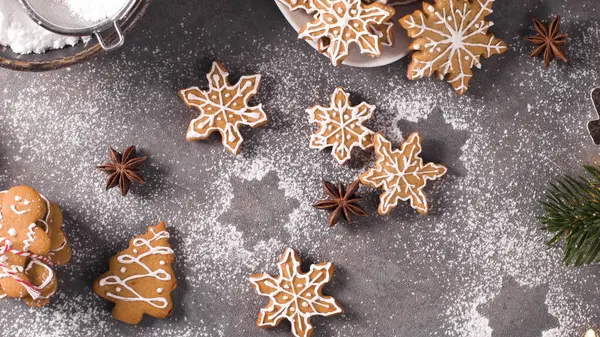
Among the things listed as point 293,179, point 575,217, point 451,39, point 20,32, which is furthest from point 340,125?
point 20,32

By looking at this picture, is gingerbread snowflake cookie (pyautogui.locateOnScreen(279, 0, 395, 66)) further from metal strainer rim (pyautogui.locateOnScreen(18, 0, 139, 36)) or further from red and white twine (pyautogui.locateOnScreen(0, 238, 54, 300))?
red and white twine (pyautogui.locateOnScreen(0, 238, 54, 300))

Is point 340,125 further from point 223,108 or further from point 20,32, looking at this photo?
point 20,32

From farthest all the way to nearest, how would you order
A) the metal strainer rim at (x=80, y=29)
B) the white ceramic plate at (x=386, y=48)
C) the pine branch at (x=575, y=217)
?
the white ceramic plate at (x=386, y=48) → the pine branch at (x=575, y=217) → the metal strainer rim at (x=80, y=29)

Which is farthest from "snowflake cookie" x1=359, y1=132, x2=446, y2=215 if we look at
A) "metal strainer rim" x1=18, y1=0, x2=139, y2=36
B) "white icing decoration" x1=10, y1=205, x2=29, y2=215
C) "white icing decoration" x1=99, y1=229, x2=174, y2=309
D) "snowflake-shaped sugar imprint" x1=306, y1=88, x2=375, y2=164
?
"white icing decoration" x1=10, y1=205, x2=29, y2=215

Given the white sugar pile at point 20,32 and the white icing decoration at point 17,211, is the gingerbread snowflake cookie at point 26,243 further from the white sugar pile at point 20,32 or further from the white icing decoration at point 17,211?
the white sugar pile at point 20,32

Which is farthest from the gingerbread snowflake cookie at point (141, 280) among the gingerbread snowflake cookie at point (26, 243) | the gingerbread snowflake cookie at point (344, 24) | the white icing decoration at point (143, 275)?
the gingerbread snowflake cookie at point (344, 24)
